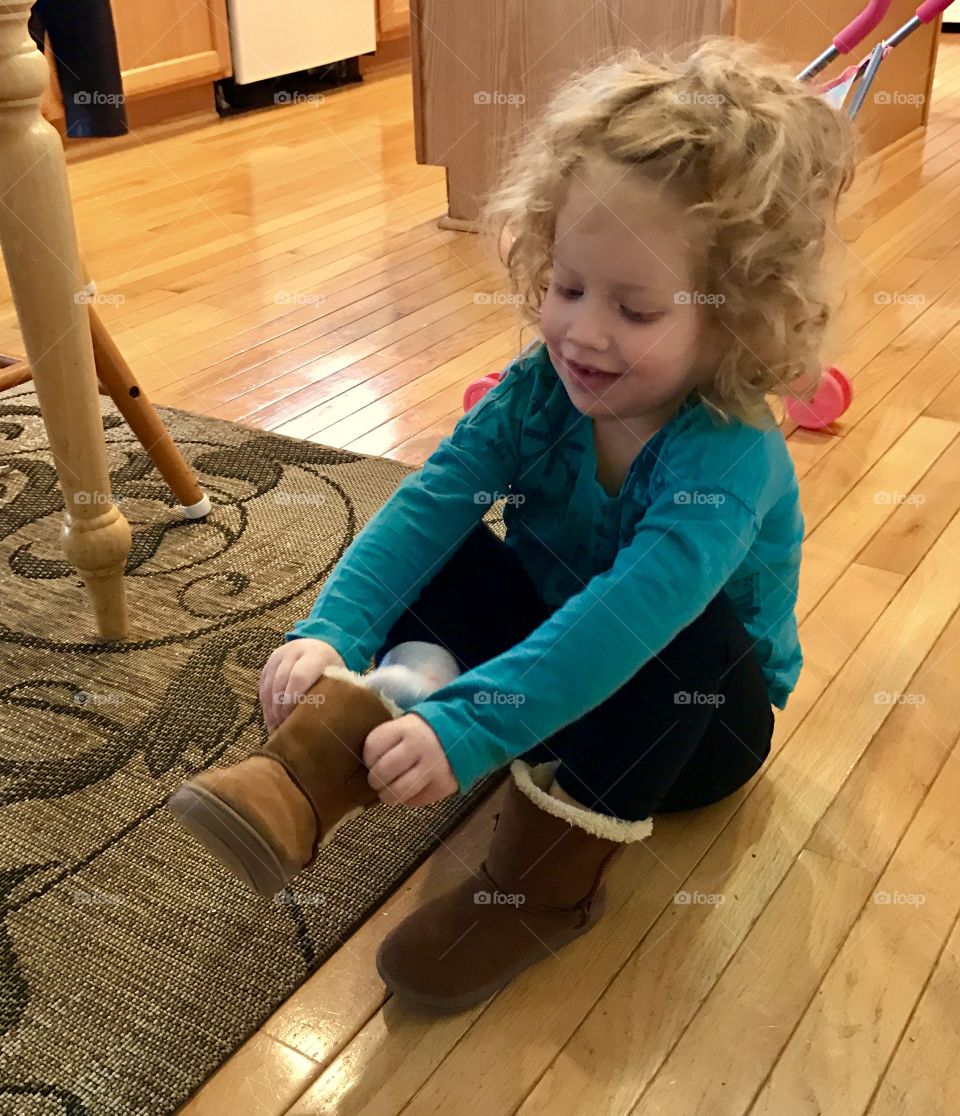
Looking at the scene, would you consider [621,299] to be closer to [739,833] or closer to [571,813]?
[571,813]

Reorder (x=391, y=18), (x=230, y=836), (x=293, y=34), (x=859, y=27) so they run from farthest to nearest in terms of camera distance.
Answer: (x=391, y=18), (x=293, y=34), (x=859, y=27), (x=230, y=836)

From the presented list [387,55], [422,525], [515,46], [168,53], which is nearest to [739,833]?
[422,525]

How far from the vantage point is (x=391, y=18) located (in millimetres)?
3838

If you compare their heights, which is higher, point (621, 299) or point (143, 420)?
point (621, 299)

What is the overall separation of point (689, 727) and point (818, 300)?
31 centimetres

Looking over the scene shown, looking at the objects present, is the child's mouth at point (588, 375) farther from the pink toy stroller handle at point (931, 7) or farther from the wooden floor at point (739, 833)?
the pink toy stroller handle at point (931, 7)

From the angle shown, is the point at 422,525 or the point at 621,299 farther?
the point at 422,525

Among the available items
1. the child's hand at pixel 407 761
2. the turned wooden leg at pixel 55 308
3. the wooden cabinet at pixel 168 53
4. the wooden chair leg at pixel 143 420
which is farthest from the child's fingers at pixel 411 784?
the wooden cabinet at pixel 168 53

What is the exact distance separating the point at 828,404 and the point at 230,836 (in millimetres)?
1166

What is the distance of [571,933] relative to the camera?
0.86 m

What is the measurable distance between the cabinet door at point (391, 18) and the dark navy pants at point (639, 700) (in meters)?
3.29

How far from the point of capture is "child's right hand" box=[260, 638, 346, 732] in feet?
2.54

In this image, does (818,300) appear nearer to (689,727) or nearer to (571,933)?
(689,727)

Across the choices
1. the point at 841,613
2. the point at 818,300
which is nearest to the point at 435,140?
the point at 841,613
